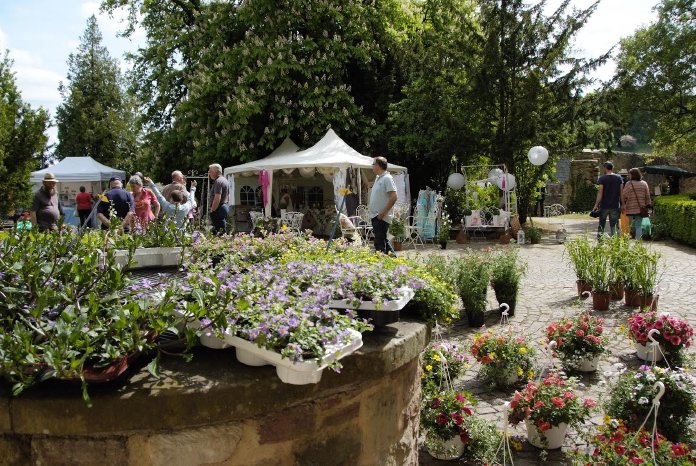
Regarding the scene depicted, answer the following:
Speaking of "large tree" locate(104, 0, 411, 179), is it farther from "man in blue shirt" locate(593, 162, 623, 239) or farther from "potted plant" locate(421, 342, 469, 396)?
"potted plant" locate(421, 342, 469, 396)

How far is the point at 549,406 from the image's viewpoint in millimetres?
3389

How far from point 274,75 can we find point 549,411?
45.1ft

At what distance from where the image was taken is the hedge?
12.8 m

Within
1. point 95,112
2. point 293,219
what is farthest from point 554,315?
point 95,112

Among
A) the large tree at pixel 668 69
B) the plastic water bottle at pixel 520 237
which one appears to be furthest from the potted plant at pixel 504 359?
the large tree at pixel 668 69

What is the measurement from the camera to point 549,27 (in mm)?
15133

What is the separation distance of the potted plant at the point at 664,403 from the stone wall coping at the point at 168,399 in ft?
7.57

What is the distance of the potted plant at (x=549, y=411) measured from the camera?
133 inches

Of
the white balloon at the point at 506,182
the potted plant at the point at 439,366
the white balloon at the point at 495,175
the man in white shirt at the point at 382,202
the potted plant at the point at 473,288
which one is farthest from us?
the white balloon at the point at 495,175

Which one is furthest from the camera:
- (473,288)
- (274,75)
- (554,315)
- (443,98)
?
(443,98)

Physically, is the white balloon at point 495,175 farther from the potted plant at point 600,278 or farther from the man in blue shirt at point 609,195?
the potted plant at point 600,278

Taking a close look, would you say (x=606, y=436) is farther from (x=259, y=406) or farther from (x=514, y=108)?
(x=514, y=108)

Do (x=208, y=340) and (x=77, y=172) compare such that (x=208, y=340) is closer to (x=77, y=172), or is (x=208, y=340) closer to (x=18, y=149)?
(x=18, y=149)

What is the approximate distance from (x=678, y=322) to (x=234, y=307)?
13.5 feet
